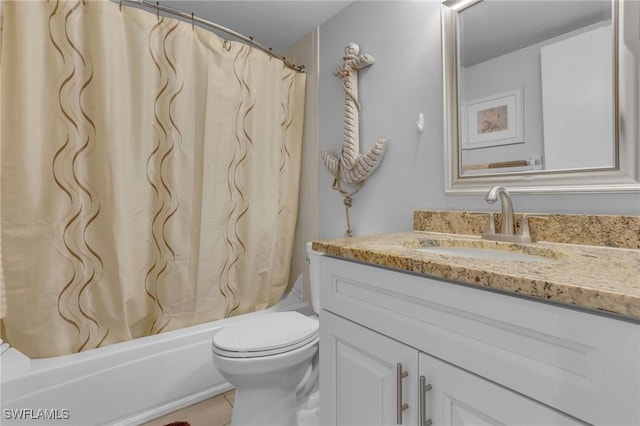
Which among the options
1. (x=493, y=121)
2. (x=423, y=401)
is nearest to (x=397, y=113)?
(x=493, y=121)

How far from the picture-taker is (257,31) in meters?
2.12

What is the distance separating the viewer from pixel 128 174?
149 centimetres

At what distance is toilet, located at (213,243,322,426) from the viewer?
1.19m

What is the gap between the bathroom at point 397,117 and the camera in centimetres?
138

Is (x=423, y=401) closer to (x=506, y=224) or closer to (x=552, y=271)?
(x=552, y=271)

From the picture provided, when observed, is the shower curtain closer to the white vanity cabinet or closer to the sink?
the white vanity cabinet

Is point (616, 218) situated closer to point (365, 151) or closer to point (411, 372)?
point (411, 372)

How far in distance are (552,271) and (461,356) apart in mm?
240

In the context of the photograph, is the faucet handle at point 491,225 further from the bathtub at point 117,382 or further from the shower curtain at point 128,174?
the bathtub at point 117,382

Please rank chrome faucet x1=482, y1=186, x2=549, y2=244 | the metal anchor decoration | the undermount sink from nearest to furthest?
the undermount sink → chrome faucet x1=482, y1=186, x2=549, y2=244 → the metal anchor decoration

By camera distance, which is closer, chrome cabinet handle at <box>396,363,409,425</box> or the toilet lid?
chrome cabinet handle at <box>396,363,409,425</box>

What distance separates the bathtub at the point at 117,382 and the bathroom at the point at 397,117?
989 millimetres

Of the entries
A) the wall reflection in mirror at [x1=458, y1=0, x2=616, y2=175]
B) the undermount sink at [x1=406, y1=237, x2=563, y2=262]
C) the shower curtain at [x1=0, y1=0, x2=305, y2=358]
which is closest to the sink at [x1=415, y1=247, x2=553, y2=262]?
the undermount sink at [x1=406, y1=237, x2=563, y2=262]

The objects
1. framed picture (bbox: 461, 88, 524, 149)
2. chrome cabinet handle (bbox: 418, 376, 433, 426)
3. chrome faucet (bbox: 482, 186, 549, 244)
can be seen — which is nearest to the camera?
chrome cabinet handle (bbox: 418, 376, 433, 426)
